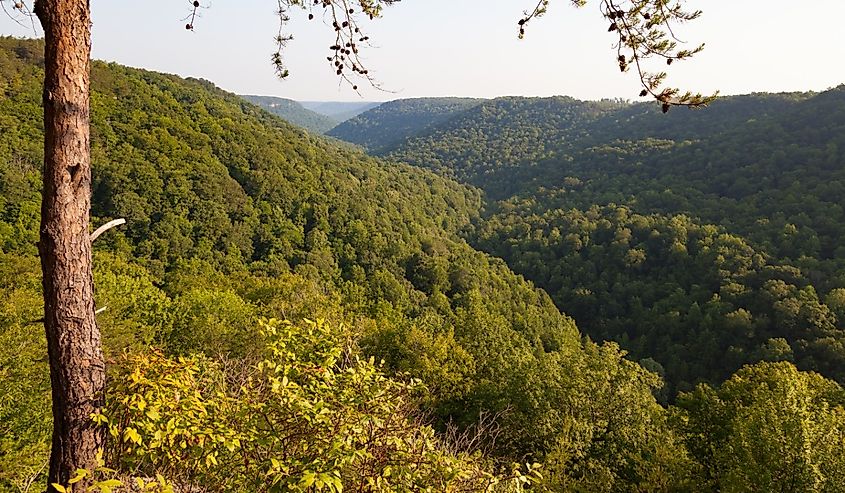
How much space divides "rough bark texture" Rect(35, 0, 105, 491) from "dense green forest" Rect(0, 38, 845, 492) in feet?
0.61

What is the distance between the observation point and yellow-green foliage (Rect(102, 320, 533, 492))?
2.60 meters

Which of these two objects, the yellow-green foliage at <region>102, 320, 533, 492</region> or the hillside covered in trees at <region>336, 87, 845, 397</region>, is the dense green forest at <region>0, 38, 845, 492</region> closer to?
the yellow-green foliage at <region>102, 320, 533, 492</region>

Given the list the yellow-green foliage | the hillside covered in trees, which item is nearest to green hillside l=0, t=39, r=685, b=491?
the yellow-green foliage

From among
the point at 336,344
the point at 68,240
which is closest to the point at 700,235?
the point at 336,344

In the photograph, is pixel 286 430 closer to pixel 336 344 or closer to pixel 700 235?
pixel 336 344

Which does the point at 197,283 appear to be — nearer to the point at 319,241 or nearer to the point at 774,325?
the point at 319,241

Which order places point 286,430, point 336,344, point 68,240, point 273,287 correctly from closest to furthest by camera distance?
1. point 286,430
2. point 68,240
3. point 336,344
4. point 273,287

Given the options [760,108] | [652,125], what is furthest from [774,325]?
[652,125]

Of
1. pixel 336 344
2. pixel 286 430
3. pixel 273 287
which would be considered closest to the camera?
pixel 286 430

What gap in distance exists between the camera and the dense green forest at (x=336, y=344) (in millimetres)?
2822

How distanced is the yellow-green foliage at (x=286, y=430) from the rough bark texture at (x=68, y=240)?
19 cm

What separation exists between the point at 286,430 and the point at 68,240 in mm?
1820

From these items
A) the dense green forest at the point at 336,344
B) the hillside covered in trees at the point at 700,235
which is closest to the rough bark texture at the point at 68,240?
the dense green forest at the point at 336,344

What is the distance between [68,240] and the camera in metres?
2.90
